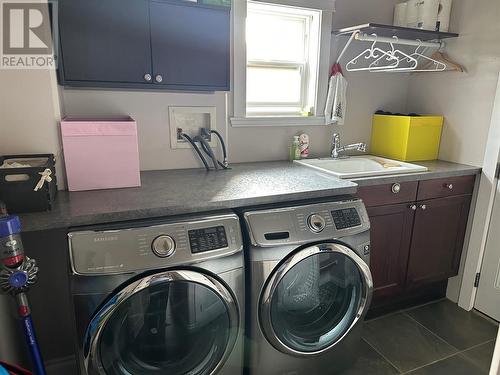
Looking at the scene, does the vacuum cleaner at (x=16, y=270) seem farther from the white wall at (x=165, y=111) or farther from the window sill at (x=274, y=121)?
the window sill at (x=274, y=121)

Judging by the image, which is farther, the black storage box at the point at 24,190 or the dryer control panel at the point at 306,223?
the dryer control panel at the point at 306,223

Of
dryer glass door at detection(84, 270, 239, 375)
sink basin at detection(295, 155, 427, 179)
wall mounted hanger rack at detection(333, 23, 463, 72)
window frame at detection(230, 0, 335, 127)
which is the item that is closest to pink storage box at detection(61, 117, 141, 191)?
dryer glass door at detection(84, 270, 239, 375)

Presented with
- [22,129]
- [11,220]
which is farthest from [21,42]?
[11,220]

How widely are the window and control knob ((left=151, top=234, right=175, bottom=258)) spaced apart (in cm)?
124

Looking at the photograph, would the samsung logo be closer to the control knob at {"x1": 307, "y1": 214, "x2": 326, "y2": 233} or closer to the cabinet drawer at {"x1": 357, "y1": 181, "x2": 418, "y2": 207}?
the control knob at {"x1": 307, "y1": 214, "x2": 326, "y2": 233}

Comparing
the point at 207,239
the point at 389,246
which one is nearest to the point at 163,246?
the point at 207,239

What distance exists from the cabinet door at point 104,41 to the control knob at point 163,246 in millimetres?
810

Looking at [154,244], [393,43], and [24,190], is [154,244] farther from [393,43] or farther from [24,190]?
[393,43]

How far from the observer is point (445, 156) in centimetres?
249

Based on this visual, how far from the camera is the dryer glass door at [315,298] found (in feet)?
4.93

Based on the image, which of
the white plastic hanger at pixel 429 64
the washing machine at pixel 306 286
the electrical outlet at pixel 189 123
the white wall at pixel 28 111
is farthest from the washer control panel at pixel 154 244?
the white plastic hanger at pixel 429 64

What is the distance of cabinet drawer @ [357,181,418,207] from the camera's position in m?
1.95

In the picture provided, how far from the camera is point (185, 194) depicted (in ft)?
5.10

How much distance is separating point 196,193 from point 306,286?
67cm
